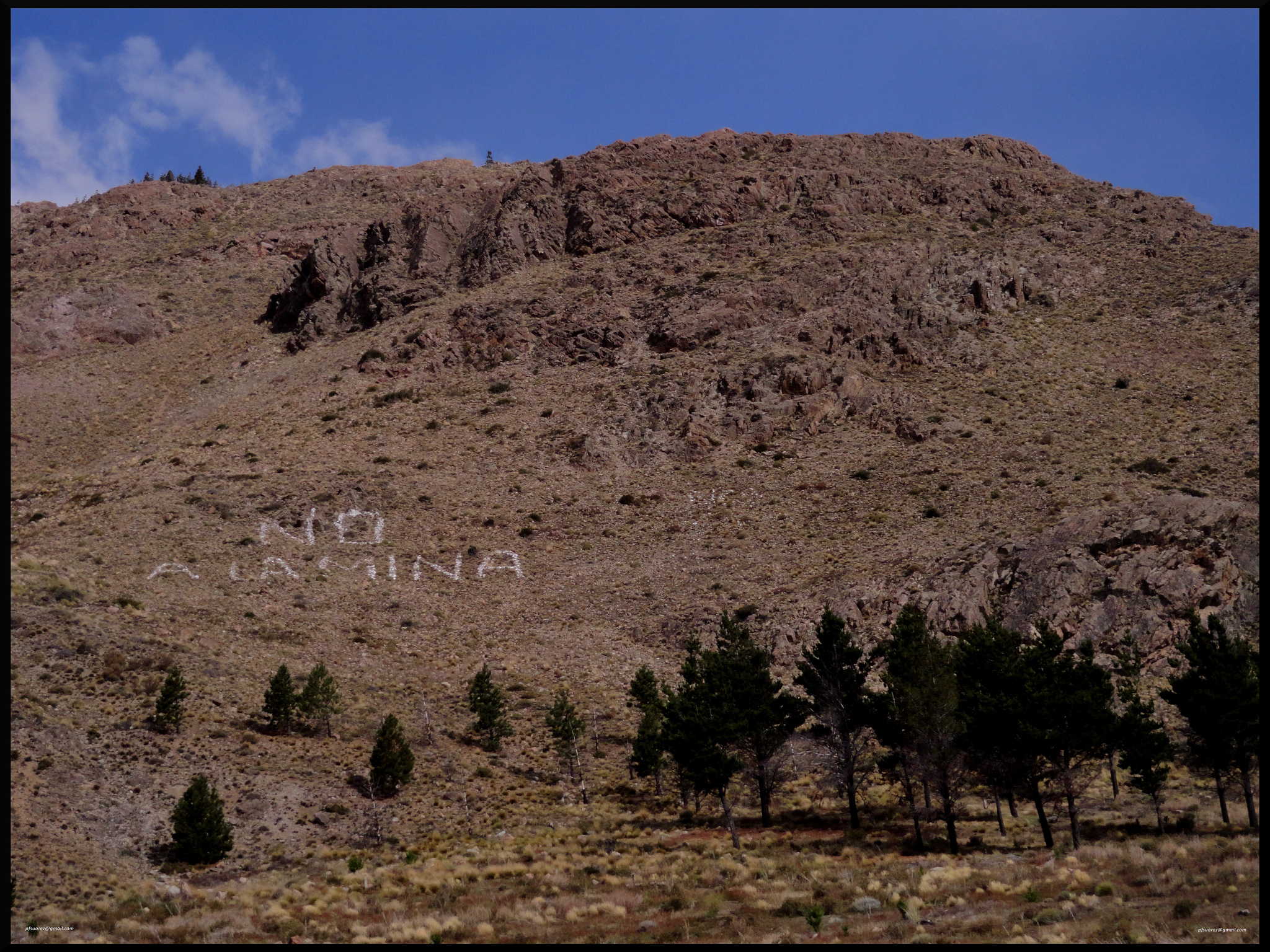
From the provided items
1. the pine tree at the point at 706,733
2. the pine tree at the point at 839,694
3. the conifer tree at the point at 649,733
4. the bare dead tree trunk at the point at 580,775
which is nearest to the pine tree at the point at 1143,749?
the pine tree at the point at 839,694

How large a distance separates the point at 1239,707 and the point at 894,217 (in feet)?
200

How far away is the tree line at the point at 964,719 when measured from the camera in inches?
1033

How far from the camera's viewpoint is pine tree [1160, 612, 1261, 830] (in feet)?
86.0

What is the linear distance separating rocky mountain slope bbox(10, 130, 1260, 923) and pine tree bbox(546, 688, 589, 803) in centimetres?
117

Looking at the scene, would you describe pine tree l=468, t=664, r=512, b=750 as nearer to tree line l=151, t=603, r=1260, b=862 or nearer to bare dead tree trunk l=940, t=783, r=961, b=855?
tree line l=151, t=603, r=1260, b=862

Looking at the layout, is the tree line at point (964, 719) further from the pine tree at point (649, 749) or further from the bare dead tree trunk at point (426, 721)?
the bare dead tree trunk at point (426, 721)

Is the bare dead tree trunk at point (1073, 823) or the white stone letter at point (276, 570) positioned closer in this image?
the bare dead tree trunk at point (1073, 823)

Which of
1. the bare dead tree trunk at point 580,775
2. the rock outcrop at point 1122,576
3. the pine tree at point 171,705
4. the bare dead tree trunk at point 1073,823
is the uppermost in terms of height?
the rock outcrop at point 1122,576

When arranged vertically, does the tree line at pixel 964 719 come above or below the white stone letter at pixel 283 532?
below

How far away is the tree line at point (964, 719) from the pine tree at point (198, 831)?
45.9 feet

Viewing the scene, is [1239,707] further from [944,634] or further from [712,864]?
[712,864]

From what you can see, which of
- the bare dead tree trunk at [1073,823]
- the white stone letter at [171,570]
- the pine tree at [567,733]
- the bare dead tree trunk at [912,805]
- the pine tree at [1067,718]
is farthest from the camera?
the white stone letter at [171,570]

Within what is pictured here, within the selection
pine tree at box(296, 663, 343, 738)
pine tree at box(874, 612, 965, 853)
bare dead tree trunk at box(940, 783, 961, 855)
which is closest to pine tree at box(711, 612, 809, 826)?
pine tree at box(874, 612, 965, 853)

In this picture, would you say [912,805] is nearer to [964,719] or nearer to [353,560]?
[964,719]
